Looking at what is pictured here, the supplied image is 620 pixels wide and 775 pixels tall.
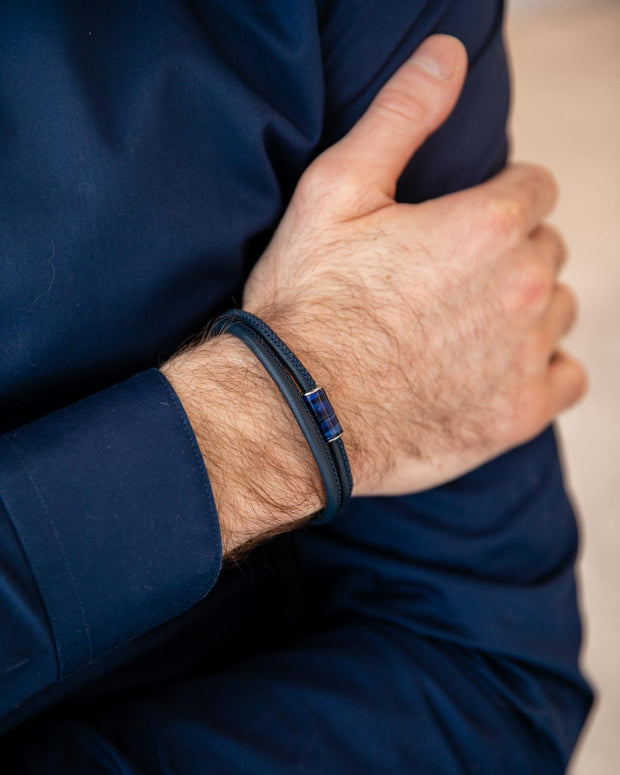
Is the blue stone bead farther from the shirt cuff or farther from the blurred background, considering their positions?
the blurred background

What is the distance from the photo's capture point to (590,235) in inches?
72.9

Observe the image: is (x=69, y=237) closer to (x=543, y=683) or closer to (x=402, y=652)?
(x=402, y=652)

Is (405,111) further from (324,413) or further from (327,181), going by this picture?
(324,413)

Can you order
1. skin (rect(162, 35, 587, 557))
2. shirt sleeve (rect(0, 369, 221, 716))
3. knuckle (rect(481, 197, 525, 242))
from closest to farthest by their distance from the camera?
shirt sleeve (rect(0, 369, 221, 716)) < skin (rect(162, 35, 587, 557)) < knuckle (rect(481, 197, 525, 242))

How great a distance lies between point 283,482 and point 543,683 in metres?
0.40

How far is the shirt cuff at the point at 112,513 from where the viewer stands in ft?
1.65

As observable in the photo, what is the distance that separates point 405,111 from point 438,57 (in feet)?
0.19

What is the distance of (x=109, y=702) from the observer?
73 cm

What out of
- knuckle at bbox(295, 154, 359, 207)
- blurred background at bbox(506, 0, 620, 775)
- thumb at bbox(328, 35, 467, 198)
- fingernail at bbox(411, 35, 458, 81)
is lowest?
blurred background at bbox(506, 0, 620, 775)

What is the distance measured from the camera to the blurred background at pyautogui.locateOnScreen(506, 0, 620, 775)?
1469 mm

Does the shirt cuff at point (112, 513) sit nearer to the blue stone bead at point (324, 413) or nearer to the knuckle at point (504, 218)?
the blue stone bead at point (324, 413)

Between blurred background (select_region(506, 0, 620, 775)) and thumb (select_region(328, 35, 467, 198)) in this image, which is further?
blurred background (select_region(506, 0, 620, 775))

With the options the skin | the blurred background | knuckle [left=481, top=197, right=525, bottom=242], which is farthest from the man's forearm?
the blurred background

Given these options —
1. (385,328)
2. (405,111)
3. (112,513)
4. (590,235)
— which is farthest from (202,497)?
(590,235)
